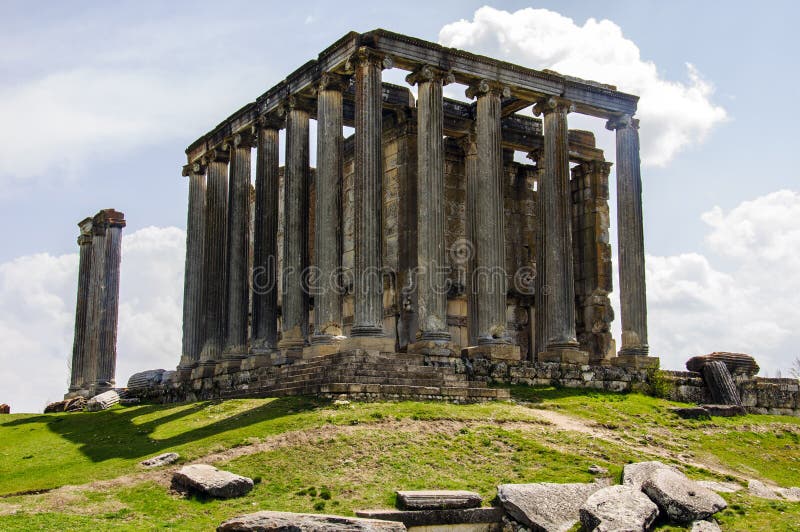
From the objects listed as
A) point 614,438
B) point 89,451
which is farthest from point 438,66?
point 89,451

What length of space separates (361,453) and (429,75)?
14763 millimetres

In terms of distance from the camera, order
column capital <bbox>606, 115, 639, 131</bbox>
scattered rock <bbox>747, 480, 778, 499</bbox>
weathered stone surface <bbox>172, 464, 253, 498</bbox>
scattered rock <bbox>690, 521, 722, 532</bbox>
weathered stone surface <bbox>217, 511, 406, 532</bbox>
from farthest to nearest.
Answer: column capital <bbox>606, 115, 639, 131</bbox> < scattered rock <bbox>747, 480, 778, 499</bbox> < weathered stone surface <bbox>172, 464, 253, 498</bbox> < scattered rock <bbox>690, 521, 722, 532</bbox> < weathered stone surface <bbox>217, 511, 406, 532</bbox>

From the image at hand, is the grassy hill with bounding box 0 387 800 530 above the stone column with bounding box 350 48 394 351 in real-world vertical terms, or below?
below

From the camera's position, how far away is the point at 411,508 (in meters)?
16.8

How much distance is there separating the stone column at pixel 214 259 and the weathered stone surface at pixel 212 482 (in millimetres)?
18345

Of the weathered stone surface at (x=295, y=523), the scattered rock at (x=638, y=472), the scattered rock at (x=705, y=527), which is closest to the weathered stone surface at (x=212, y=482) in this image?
the weathered stone surface at (x=295, y=523)

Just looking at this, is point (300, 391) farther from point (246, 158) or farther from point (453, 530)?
point (246, 158)

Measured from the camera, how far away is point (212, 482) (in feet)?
A: 58.0

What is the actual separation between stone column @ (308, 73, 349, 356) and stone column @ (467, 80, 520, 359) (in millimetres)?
4708

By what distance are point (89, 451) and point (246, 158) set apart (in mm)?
16265

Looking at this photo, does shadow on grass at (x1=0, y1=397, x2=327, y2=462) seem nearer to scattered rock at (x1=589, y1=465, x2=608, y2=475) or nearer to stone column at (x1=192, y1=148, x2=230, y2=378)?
stone column at (x1=192, y1=148, x2=230, y2=378)

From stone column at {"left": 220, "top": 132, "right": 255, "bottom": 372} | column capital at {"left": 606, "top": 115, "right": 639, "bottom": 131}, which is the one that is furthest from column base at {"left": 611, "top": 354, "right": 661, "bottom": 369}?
stone column at {"left": 220, "top": 132, "right": 255, "bottom": 372}

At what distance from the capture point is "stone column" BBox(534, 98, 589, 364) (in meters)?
32.1

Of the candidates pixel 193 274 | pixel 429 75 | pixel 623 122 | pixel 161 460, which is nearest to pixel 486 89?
pixel 429 75
